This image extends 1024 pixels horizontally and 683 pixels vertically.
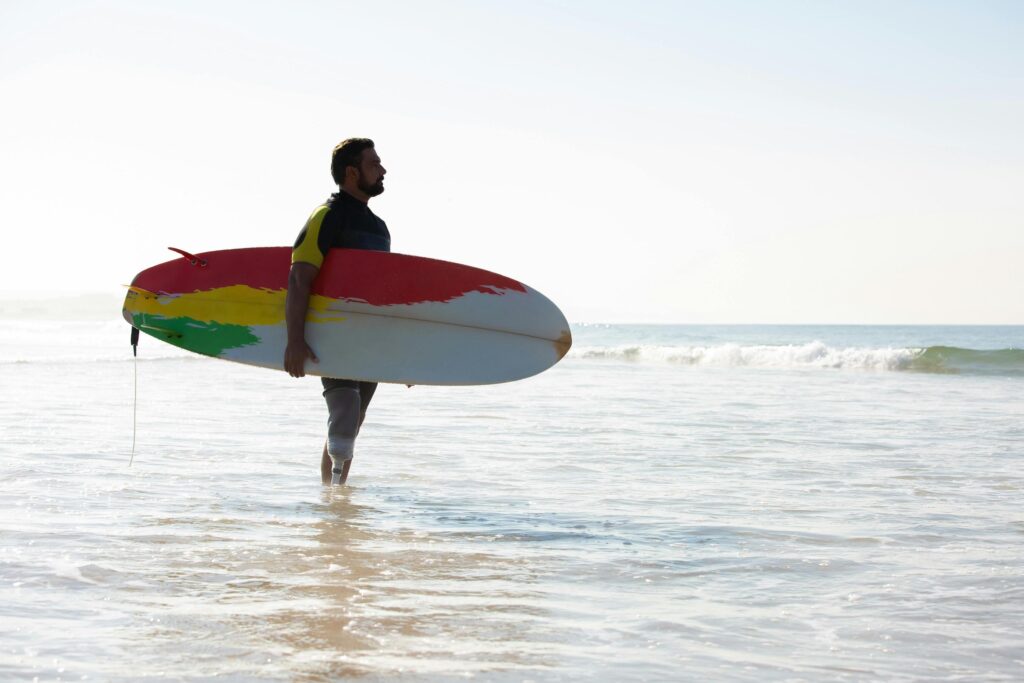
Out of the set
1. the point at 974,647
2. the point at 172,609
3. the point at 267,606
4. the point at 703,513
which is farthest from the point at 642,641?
the point at 703,513

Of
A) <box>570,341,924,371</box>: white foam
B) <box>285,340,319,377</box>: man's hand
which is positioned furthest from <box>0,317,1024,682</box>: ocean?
<box>570,341,924,371</box>: white foam

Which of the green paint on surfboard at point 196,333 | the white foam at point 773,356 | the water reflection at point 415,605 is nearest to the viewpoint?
the water reflection at point 415,605

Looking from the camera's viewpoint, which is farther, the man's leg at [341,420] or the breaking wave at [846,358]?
the breaking wave at [846,358]

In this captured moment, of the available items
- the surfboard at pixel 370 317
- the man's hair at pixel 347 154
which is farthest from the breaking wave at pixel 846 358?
the man's hair at pixel 347 154

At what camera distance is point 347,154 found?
4.35 meters

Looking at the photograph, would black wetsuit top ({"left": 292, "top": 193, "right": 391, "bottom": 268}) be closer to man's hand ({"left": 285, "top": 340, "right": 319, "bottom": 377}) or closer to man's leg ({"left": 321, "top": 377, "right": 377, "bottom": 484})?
man's hand ({"left": 285, "top": 340, "right": 319, "bottom": 377})

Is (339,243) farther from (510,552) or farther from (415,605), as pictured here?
(415,605)

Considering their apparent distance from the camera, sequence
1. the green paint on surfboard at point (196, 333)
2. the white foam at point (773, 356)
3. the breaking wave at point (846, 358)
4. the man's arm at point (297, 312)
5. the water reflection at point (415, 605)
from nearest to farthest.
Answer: the water reflection at point (415, 605) < the man's arm at point (297, 312) < the green paint on surfboard at point (196, 333) < the breaking wave at point (846, 358) < the white foam at point (773, 356)

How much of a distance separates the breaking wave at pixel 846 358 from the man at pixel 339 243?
15941 mm

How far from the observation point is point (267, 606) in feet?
8.57

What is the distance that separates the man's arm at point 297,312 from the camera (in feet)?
14.1

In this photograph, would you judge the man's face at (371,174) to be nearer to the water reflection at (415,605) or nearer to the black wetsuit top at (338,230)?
the black wetsuit top at (338,230)

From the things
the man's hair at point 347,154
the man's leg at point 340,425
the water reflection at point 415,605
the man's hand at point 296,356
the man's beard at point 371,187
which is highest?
the man's hair at point 347,154

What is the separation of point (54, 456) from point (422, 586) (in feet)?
10.6
